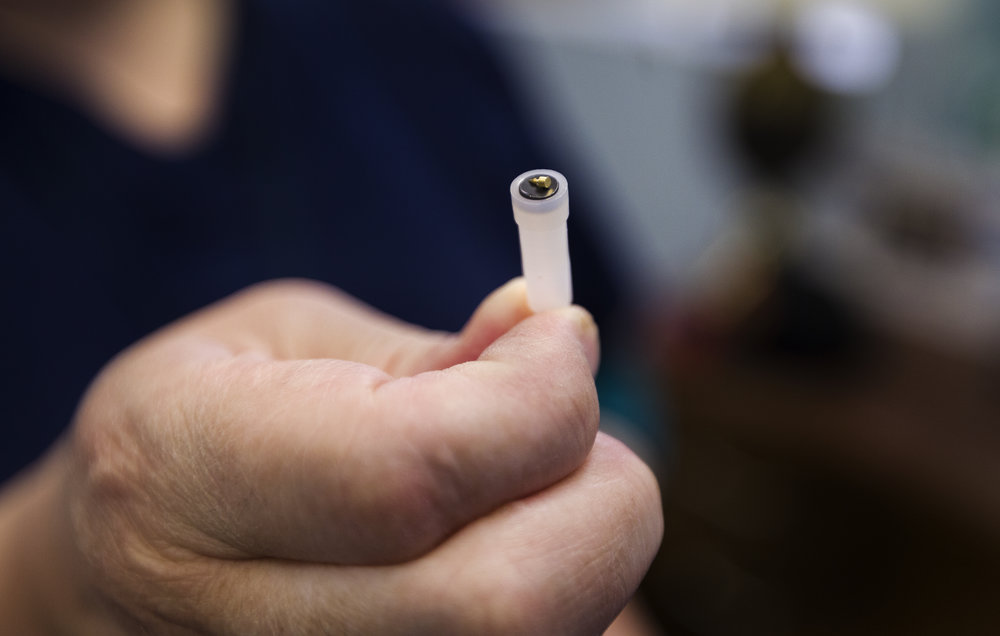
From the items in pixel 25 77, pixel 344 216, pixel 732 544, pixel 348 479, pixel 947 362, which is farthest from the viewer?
pixel 732 544

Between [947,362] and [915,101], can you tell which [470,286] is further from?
[915,101]

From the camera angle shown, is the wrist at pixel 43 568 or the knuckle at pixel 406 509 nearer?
the knuckle at pixel 406 509

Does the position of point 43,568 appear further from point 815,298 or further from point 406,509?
point 815,298

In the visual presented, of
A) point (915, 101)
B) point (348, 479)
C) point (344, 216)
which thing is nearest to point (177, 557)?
point (348, 479)

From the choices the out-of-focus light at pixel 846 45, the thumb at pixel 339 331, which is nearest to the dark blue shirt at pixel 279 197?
the thumb at pixel 339 331

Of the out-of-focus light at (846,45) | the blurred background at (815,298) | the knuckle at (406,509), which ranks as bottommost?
the blurred background at (815,298)

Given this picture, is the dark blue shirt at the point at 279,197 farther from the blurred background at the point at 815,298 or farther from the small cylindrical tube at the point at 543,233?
the small cylindrical tube at the point at 543,233

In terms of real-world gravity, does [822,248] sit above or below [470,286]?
Answer: below
